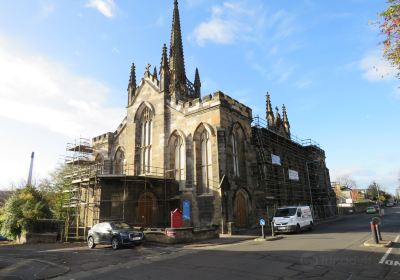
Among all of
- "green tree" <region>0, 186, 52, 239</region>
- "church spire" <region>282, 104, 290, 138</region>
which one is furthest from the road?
"church spire" <region>282, 104, 290, 138</region>

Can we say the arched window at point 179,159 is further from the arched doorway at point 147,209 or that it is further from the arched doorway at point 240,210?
the arched doorway at point 240,210

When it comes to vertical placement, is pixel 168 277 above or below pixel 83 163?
below

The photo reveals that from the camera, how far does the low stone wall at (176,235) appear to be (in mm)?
18219

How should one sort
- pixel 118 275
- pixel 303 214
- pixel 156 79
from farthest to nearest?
pixel 156 79, pixel 303 214, pixel 118 275

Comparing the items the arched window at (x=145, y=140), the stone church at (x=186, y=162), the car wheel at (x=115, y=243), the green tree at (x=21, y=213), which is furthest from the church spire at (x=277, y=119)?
the car wheel at (x=115, y=243)

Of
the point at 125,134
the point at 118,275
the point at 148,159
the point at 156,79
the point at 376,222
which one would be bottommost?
the point at 118,275

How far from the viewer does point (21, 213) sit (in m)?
25.0

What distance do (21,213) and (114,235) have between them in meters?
12.3

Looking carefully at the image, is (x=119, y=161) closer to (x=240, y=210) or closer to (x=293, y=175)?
(x=240, y=210)

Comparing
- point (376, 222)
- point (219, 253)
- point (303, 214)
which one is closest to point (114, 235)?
point (219, 253)

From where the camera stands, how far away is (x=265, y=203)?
2859 cm

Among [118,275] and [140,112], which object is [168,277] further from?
[140,112]

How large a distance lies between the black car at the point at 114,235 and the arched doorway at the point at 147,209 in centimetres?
651

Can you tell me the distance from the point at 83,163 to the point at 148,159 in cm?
759
